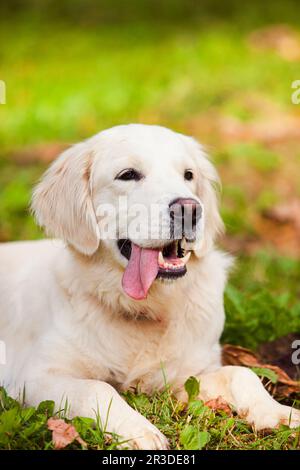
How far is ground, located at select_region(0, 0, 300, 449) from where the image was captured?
10.7 feet

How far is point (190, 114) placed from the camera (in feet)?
29.3

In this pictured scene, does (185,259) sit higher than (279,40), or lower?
lower

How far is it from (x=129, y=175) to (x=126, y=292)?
0.55m

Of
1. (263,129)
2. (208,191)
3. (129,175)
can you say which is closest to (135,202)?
(129,175)

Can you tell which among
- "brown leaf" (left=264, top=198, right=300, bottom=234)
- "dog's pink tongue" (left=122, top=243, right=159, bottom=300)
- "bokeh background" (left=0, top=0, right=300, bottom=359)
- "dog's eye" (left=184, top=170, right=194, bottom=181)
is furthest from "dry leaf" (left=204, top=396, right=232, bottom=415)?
"brown leaf" (left=264, top=198, right=300, bottom=234)

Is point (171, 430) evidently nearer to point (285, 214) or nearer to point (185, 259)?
point (185, 259)

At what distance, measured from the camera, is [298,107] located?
9.19m

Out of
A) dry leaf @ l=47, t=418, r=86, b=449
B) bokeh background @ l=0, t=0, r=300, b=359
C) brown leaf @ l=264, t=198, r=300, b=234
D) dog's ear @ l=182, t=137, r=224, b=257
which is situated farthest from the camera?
brown leaf @ l=264, t=198, r=300, b=234

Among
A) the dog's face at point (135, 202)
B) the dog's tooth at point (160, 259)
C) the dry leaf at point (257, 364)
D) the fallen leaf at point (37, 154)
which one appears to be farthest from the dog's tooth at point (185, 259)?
the fallen leaf at point (37, 154)

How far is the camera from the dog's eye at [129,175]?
3.43 m

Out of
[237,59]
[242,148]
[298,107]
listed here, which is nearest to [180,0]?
[237,59]

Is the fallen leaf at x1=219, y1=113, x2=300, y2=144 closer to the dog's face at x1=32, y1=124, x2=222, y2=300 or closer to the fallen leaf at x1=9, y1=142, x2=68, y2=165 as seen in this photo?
the fallen leaf at x1=9, y1=142, x2=68, y2=165

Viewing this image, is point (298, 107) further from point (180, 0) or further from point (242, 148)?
point (180, 0)
